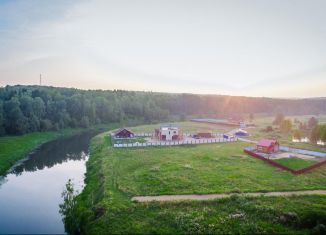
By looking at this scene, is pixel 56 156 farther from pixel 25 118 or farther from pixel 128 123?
pixel 128 123

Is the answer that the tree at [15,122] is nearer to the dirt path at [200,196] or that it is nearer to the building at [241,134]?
the building at [241,134]

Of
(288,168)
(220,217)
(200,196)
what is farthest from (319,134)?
(220,217)

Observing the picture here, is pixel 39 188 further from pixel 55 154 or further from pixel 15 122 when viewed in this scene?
pixel 15 122

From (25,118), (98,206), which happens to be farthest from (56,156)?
(98,206)

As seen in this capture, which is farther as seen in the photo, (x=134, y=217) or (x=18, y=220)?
(x=18, y=220)

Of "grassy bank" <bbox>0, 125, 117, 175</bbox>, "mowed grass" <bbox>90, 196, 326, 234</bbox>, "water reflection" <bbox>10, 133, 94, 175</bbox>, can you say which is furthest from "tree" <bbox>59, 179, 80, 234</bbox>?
"grassy bank" <bbox>0, 125, 117, 175</bbox>

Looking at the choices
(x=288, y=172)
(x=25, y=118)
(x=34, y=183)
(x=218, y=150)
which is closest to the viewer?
(x=288, y=172)
